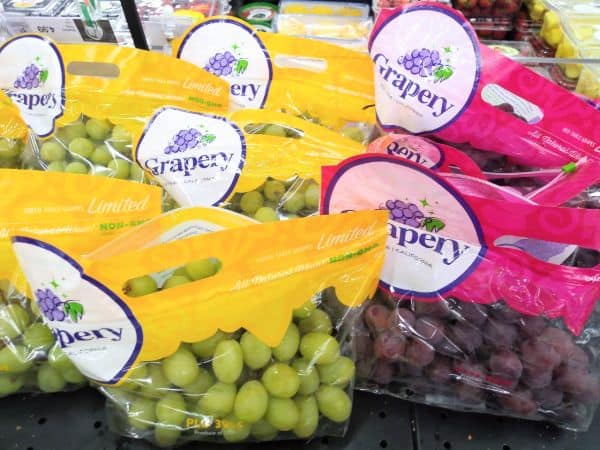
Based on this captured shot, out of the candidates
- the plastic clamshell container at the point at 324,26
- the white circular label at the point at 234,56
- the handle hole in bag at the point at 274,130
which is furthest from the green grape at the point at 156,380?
the plastic clamshell container at the point at 324,26

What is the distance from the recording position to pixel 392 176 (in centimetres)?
67

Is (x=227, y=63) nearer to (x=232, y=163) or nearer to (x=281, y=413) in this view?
(x=232, y=163)

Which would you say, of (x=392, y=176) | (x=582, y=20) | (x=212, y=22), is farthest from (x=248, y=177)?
(x=582, y=20)

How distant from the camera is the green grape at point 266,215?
2.36 ft

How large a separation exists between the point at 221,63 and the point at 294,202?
1.11 feet

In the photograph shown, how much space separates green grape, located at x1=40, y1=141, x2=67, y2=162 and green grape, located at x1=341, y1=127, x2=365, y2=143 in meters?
0.49

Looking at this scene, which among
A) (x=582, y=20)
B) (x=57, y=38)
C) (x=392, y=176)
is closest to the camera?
(x=392, y=176)

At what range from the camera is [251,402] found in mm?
606

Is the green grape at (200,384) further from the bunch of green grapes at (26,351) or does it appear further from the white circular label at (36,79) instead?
the white circular label at (36,79)

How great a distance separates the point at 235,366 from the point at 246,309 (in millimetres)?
71

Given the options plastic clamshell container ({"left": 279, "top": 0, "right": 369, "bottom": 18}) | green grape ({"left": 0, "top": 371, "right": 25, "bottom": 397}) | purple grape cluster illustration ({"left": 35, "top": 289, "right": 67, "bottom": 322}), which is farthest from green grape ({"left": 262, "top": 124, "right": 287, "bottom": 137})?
plastic clamshell container ({"left": 279, "top": 0, "right": 369, "bottom": 18})

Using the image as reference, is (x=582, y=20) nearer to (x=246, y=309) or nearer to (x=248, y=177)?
(x=248, y=177)

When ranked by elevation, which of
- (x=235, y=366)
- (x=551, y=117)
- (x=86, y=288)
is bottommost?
(x=235, y=366)

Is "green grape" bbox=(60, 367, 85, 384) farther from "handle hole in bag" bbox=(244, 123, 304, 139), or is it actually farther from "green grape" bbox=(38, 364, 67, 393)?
"handle hole in bag" bbox=(244, 123, 304, 139)
